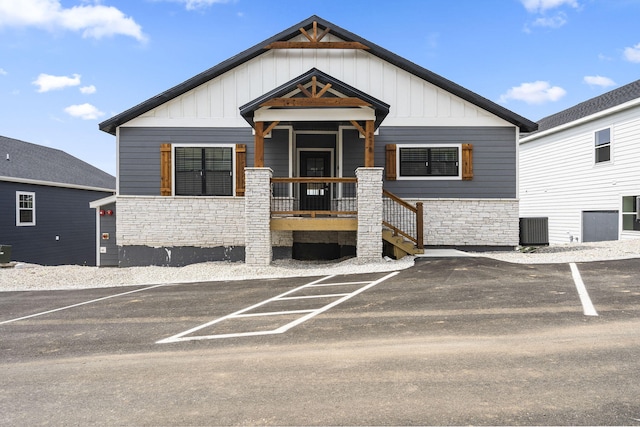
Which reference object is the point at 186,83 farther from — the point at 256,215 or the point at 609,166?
the point at 609,166

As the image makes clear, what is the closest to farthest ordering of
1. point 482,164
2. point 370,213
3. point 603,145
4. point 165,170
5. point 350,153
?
point 370,213 → point 165,170 → point 482,164 → point 350,153 → point 603,145

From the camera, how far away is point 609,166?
640 inches

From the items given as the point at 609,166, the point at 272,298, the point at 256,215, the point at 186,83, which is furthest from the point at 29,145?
the point at 609,166

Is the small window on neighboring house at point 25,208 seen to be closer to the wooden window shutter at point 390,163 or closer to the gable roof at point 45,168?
the gable roof at point 45,168

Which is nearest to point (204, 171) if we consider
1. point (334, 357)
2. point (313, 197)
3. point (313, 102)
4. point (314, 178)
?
point (313, 197)

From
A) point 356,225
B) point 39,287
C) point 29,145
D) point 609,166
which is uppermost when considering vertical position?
point 29,145

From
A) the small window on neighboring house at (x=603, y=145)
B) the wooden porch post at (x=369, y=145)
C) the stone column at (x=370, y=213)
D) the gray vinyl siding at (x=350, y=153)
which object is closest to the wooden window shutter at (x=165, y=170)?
the gray vinyl siding at (x=350, y=153)

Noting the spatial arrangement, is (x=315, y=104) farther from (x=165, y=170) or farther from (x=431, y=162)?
(x=165, y=170)

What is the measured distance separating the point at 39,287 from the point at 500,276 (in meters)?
10.8

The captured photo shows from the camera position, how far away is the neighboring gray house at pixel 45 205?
1731cm

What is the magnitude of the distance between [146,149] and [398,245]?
8651 mm

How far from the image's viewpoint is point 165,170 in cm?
1223

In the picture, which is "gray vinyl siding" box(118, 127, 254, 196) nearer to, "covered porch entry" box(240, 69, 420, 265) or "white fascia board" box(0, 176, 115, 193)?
"covered porch entry" box(240, 69, 420, 265)

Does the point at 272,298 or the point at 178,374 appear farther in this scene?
the point at 272,298
